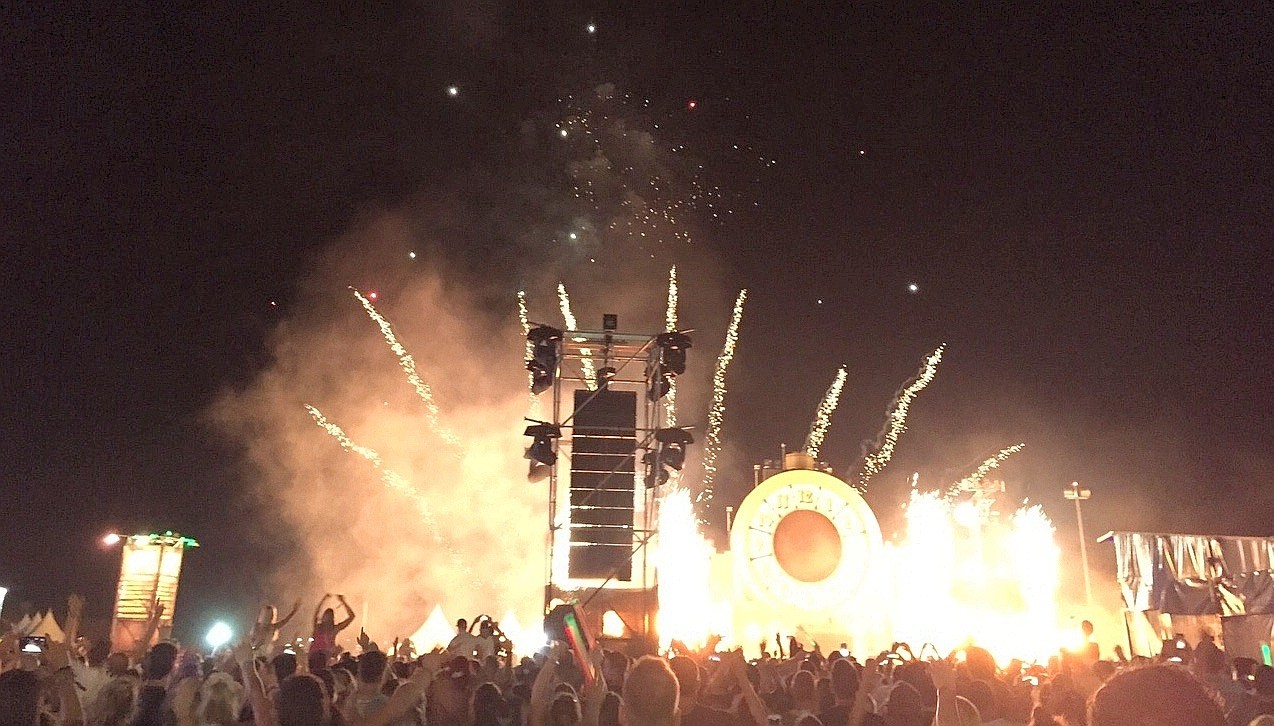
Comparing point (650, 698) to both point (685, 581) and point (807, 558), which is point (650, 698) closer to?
point (807, 558)

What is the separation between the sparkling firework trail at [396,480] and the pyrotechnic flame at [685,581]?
290 inches

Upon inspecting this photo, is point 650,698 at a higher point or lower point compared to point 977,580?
lower

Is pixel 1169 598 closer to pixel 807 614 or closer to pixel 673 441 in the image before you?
pixel 807 614

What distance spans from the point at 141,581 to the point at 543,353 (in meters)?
13.0

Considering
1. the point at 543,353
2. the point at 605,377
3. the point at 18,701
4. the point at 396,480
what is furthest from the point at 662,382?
the point at 396,480

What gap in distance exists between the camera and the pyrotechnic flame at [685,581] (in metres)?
19.3

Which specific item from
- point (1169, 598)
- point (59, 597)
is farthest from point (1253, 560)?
point (59, 597)

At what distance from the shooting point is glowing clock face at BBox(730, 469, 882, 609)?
1811 centimetres

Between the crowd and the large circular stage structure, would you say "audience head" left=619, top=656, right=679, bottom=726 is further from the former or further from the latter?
the large circular stage structure

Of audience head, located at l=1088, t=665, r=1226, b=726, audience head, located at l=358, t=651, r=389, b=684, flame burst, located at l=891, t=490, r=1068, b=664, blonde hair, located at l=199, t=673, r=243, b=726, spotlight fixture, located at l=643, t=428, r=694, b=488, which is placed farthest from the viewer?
flame burst, located at l=891, t=490, r=1068, b=664

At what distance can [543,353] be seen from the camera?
11.9 metres

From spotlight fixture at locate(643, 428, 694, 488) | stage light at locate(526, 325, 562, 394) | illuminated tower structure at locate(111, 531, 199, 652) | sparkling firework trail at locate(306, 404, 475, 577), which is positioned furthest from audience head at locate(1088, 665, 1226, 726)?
sparkling firework trail at locate(306, 404, 475, 577)

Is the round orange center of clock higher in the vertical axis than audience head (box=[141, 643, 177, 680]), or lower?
higher

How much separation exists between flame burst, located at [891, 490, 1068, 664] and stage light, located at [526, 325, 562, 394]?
1127cm
